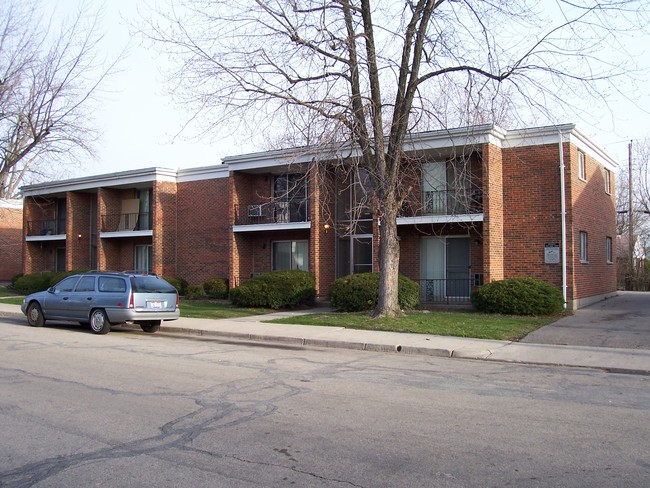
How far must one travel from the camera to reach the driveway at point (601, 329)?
1287 cm

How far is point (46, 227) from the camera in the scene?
3394 centimetres

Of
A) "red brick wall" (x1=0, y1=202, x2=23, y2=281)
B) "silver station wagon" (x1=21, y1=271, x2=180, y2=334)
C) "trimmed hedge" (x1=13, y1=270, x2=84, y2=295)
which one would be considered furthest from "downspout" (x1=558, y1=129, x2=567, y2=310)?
"red brick wall" (x1=0, y1=202, x2=23, y2=281)

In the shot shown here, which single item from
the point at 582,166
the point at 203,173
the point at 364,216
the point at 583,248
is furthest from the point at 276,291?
the point at 582,166

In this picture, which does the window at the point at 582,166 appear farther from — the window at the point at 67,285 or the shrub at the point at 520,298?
the window at the point at 67,285

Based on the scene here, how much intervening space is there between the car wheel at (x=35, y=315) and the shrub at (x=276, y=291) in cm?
660

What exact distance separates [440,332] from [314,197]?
931cm

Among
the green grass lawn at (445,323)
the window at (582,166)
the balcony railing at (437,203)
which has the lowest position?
the green grass lawn at (445,323)

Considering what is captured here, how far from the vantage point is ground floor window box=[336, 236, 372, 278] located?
23414 mm

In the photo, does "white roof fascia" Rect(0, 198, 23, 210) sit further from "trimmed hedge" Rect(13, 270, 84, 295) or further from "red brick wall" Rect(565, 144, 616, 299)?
"red brick wall" Rect(565, 144, 616, 299)

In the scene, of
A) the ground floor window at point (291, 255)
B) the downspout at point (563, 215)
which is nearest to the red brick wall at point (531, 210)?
the downspout at point (563, 215)

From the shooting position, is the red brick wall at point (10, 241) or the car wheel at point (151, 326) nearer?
the car wheel at point (151, 326)

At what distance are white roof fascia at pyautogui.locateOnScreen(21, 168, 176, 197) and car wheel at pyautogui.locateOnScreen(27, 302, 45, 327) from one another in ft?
37.4

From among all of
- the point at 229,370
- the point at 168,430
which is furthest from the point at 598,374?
the point at 168,430

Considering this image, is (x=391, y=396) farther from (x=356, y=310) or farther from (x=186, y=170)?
(x=186, y=170)
